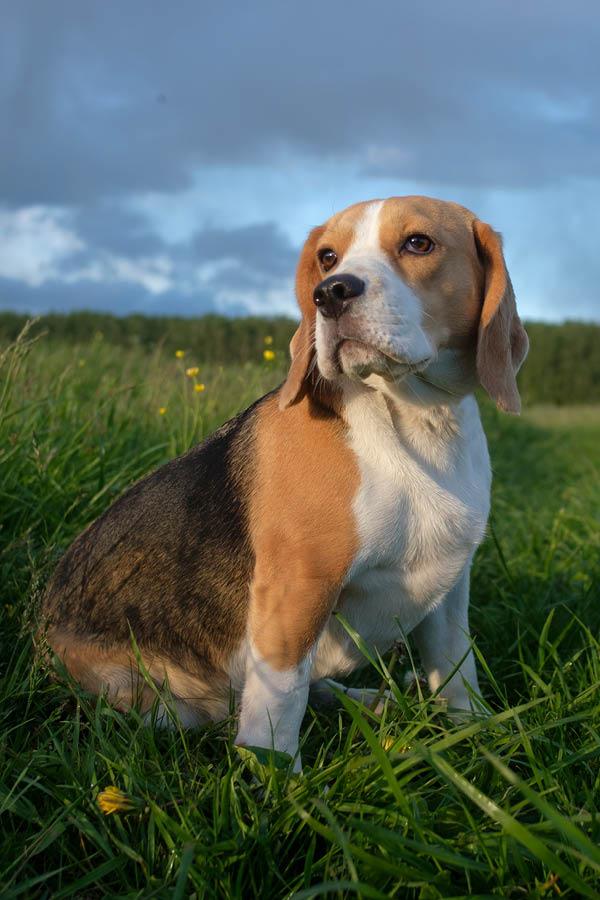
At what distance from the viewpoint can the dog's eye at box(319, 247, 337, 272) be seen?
3.19 meters

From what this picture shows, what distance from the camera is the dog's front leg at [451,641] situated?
351cm

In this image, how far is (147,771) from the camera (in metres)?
2.84

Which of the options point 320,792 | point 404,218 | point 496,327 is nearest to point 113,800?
point 320,792

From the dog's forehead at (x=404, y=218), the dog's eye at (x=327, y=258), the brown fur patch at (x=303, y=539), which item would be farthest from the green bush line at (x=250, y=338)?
the brown fur patch at (x=303, y=539)

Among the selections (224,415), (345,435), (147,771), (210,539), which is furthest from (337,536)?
(224,415)

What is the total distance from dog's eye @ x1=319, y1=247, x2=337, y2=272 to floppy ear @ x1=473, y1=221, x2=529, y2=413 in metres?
0.51

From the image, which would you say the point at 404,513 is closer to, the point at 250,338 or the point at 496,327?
the point at 496,327

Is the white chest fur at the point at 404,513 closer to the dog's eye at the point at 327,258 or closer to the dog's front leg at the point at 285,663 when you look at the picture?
the dog's front leg at the point at 285,663

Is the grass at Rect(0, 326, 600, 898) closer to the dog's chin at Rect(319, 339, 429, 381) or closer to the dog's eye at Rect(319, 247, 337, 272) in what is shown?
the dog's chin at Rect(319, 339, 429, 381)

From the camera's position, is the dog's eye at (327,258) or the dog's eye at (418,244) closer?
the dog's eye at (418,244)

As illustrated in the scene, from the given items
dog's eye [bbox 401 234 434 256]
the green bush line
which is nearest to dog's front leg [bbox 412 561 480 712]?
dog's eye [bbox 401 234 434 256]

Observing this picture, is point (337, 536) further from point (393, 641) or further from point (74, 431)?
point (74, 431)

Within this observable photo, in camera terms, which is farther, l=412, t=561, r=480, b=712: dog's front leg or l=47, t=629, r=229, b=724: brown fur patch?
l=412, t=561, r=480, b=712: dog's front leg

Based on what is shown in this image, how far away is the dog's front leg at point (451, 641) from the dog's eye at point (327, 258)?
4.24ft
